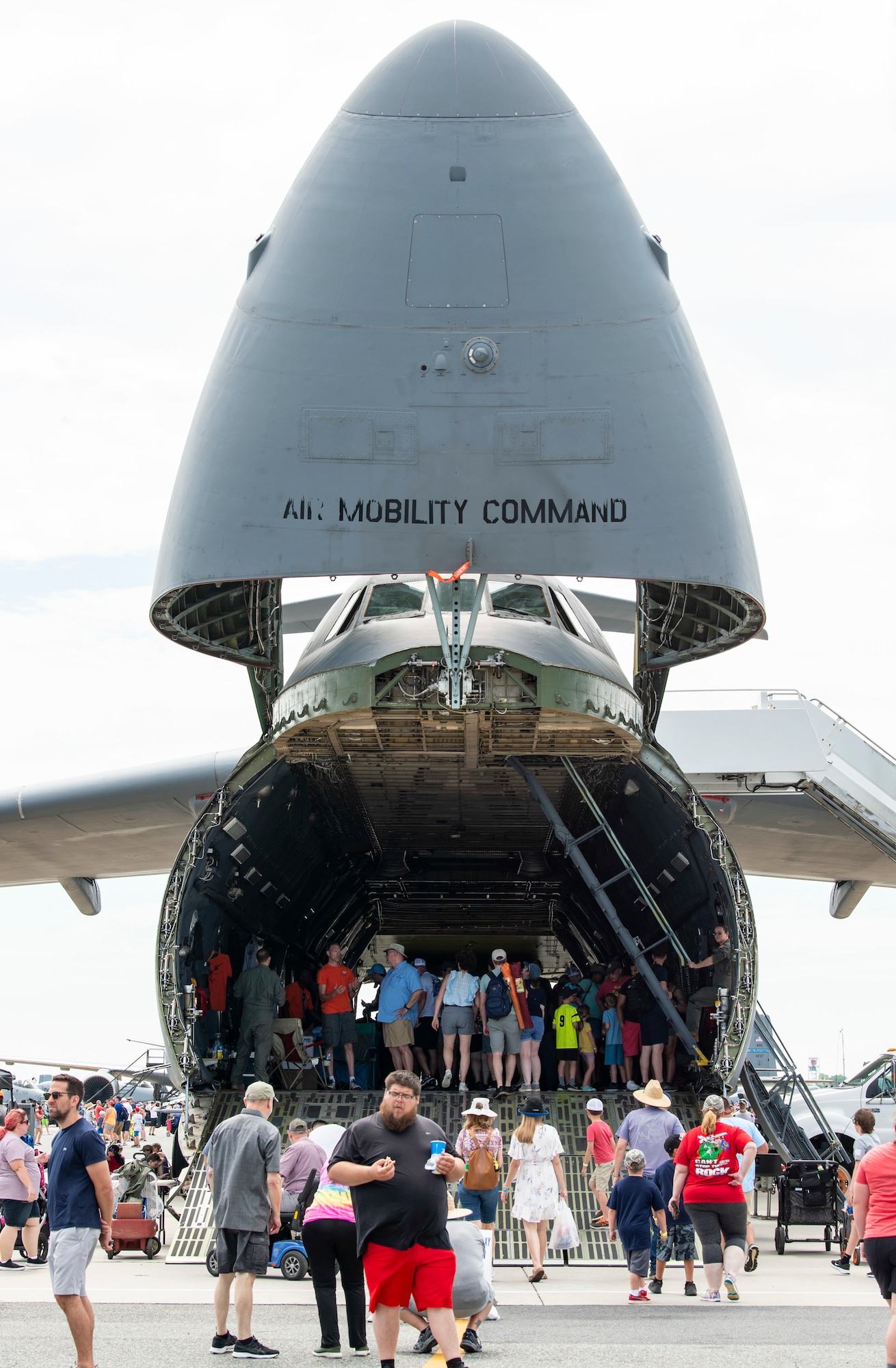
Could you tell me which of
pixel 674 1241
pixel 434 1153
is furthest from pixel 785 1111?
pixel 434 1153

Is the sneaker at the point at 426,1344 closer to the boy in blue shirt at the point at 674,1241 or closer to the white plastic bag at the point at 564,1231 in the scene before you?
the boy in blue shirt at the point at 674,1241

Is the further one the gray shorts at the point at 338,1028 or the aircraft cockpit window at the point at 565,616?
the gray shorts at the point at 338,1028

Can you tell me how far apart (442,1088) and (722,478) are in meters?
6.19

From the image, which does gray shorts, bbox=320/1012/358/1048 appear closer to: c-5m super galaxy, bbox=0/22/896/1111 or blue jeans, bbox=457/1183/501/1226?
c-5m super galaxy, bbox=0/22/896/1111

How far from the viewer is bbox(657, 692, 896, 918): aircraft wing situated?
17.2 m

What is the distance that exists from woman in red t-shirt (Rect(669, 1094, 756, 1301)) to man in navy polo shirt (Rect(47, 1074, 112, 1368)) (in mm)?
3845

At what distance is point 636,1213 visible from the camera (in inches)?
347

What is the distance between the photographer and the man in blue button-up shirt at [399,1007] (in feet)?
41.8

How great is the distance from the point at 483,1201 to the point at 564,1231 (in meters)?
1.11

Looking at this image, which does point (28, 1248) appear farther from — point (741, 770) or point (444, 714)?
point (741, 770)

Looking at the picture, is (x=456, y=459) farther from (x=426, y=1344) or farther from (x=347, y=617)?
(x=426, y=1344)

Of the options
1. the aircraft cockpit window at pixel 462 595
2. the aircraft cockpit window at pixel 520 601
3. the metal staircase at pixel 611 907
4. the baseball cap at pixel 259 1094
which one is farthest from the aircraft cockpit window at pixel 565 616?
the baseball cap at pixel 259 1094

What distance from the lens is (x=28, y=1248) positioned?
1088cm

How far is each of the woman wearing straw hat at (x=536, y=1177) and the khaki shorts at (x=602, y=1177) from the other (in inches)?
49.1
